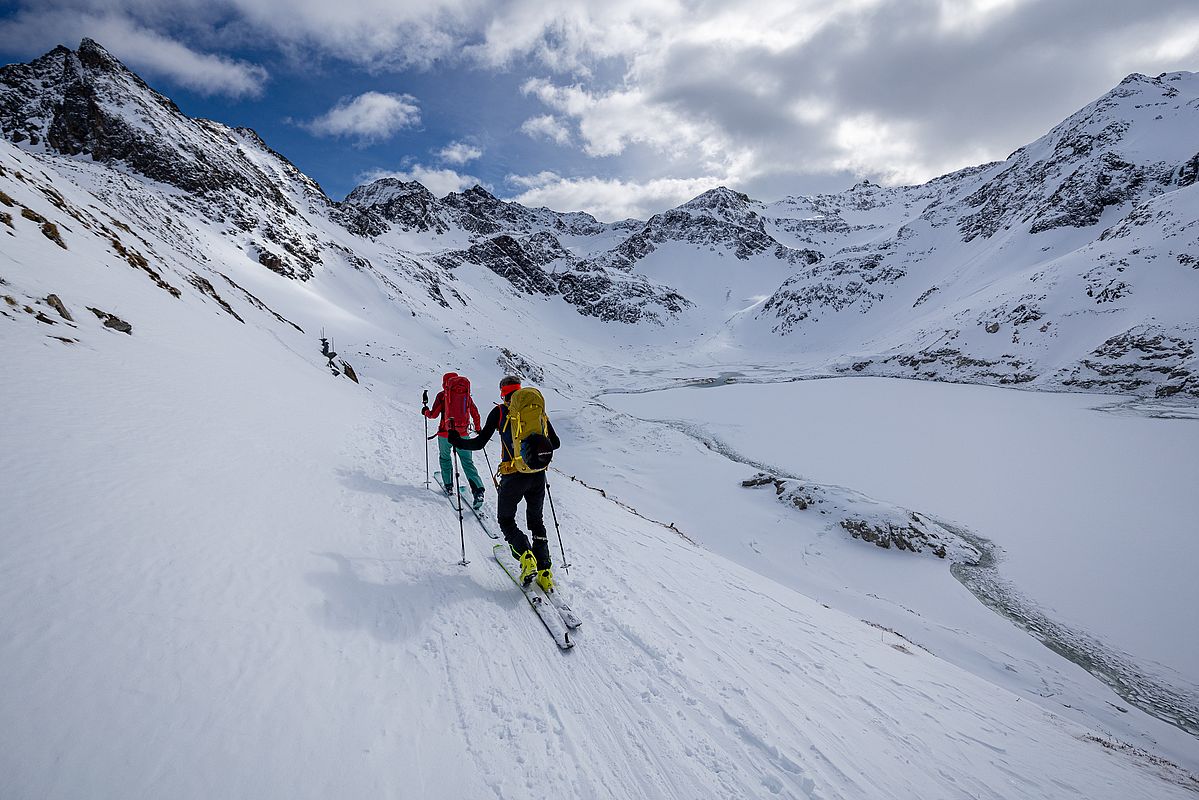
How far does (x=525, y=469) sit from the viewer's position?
6008 millimetres

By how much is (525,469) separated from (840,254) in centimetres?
11727

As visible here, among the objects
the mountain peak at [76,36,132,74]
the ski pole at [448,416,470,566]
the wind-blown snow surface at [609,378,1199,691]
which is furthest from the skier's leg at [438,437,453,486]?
the mountain peak at [76,36,132,74]

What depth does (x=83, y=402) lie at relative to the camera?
6285 mm

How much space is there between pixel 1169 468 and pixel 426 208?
159 metres

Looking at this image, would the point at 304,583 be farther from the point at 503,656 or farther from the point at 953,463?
the point at 953,463

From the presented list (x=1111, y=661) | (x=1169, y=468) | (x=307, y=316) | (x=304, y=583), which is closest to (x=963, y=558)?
(x=1111, y=661)

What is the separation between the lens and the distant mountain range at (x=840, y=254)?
32.8 m

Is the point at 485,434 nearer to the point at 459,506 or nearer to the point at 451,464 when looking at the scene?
the point at 459,506

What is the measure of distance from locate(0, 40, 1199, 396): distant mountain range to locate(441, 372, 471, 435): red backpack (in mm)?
8488

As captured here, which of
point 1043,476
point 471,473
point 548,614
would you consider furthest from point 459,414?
point 1043,476

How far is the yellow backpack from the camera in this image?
19.5ft

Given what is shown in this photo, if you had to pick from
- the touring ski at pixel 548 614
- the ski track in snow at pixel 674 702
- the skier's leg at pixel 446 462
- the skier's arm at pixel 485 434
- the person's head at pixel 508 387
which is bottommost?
the ski track in snow at pixel 674 702

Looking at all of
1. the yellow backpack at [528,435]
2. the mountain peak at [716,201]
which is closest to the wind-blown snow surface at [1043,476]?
the yellow backpack at [528,435]

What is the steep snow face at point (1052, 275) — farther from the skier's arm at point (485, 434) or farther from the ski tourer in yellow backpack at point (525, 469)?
the skier's arm at point (485, 434)
